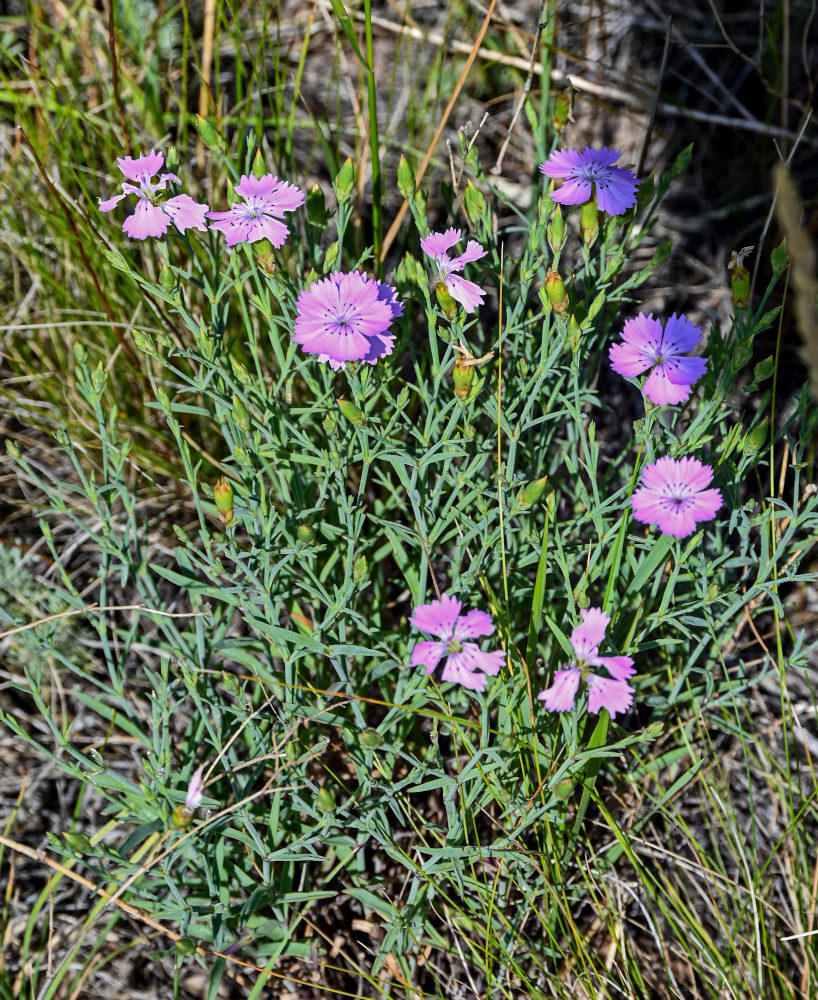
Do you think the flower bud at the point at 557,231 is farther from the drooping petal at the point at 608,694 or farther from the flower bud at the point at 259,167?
the drooping petal at the point at 608,694

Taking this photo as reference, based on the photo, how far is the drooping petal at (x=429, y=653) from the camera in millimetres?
1425

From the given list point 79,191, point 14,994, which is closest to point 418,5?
point 79,191

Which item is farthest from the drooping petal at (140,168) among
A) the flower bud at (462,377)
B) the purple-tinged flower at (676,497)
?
the purple-tinged flower at (676,497)

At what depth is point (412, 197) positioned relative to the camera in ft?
5.80

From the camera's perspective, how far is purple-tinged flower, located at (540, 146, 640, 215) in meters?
1.60

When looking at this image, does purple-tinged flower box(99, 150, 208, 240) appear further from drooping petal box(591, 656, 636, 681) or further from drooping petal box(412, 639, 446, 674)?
drooping petal box(591, 656, 636, 681)

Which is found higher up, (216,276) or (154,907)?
(216,276)

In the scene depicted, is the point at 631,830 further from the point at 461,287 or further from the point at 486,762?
the point at 461,287

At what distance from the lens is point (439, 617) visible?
4.77 feet

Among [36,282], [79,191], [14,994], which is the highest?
[79,191]

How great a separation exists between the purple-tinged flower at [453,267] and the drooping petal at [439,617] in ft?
1.68

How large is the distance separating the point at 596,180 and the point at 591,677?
2.94 feet

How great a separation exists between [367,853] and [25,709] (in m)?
0.96

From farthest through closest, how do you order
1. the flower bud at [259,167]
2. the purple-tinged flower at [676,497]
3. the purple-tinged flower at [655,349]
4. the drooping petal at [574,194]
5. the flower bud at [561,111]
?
the flower bud at [561,111] → the flower bud at [259,167] → the drooping petal at [574,194] → the purple-tinged flower at [655,349] → the purple-tinged flower at [676,497]
